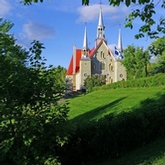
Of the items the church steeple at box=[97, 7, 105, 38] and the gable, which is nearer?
the gable

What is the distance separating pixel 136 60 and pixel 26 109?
55.6 meters

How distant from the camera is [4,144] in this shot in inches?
187

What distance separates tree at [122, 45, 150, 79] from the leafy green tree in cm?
5461

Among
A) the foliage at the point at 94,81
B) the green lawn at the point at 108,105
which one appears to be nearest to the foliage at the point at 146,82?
the green lawn at the point at 108,105

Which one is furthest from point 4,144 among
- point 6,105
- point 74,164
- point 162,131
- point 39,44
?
point 162,131

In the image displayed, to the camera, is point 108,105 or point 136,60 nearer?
point 108,105

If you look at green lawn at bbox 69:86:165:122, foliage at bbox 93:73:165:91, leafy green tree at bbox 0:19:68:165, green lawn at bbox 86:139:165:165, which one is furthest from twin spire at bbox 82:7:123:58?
leafy green tree at bbox 0:19:68:165

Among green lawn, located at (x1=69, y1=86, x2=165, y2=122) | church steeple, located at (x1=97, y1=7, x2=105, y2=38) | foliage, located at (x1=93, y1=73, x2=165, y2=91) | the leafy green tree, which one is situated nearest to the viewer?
the leafy green tree

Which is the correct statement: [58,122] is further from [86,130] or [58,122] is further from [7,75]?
[86,130]

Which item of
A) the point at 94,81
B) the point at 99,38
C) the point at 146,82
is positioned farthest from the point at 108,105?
the point at 99,38

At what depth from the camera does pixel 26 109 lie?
507 cm

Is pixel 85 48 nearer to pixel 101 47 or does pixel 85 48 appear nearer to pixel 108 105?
pixel 101 47

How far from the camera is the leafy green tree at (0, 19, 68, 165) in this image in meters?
4.91

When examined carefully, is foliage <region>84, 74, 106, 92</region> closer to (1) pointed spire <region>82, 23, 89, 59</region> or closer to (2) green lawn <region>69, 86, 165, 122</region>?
(1) pointed spire <region>82, 23, 89, 59</region>
